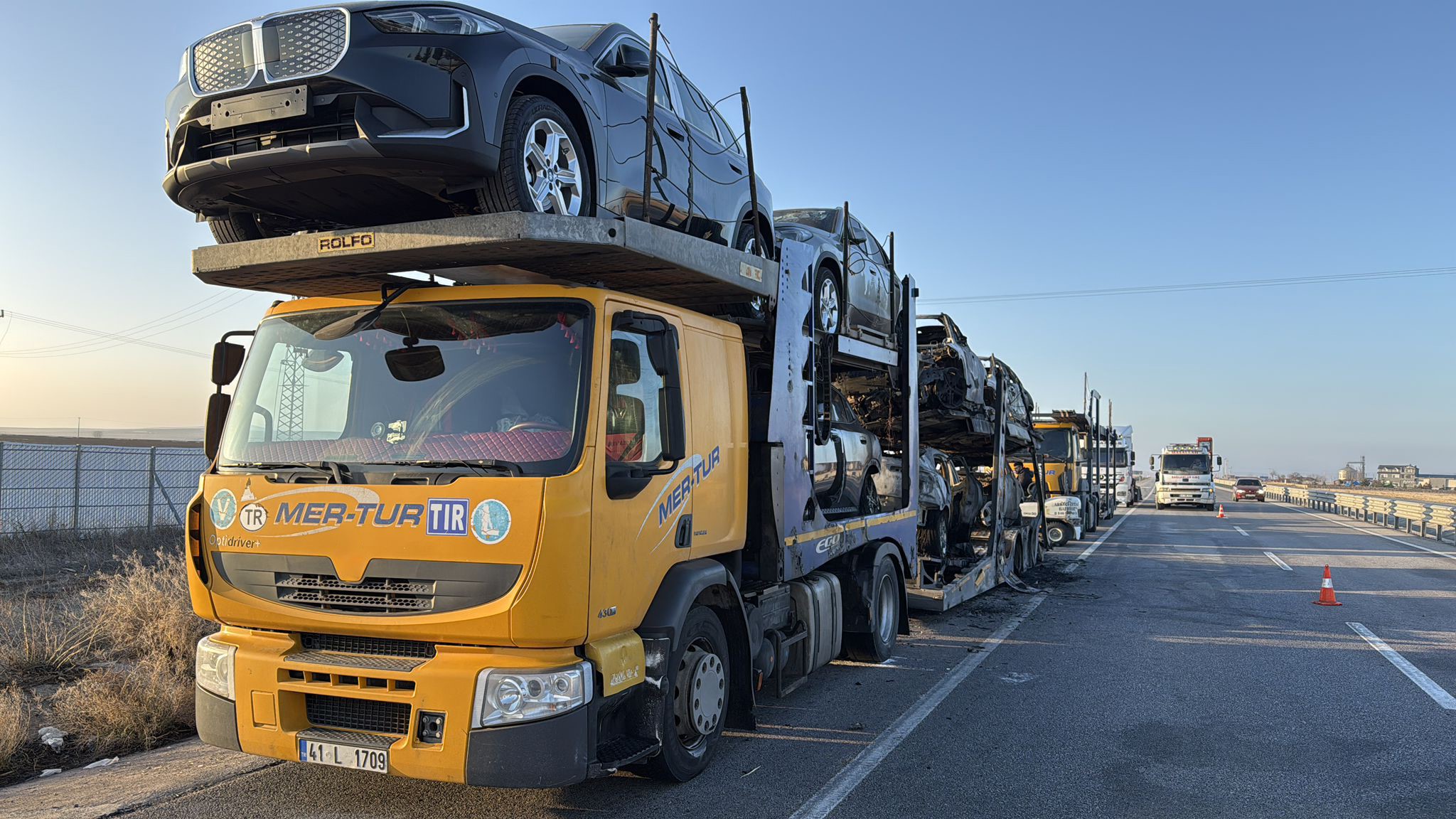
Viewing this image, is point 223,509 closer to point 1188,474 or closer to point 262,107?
point 262,107

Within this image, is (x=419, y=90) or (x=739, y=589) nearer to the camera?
(x=419, y=90)

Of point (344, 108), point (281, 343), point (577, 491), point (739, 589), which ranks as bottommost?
point (739, 589)

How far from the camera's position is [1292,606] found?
457 inches

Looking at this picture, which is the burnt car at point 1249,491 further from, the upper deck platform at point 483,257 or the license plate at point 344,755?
the license plate at point 344,755

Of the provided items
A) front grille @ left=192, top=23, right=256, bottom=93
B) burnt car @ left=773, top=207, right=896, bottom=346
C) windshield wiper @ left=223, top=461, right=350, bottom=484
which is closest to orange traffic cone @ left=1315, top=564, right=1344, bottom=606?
burnt car @ left=773, top=207, right=896, bottom=346

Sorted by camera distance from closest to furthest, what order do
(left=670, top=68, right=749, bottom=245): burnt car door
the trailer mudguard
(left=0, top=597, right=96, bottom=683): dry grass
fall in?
the trailer mudguard → (left=670, top=68, right=749, bottom=245): burnt car door → (left=0, top=597, right=96, bottom=683): dry grass

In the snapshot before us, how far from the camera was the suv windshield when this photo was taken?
930 centimetres

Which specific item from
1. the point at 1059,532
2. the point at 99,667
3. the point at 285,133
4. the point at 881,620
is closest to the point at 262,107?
the point at 285,133

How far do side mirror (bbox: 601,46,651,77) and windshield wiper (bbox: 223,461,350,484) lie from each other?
113 inches

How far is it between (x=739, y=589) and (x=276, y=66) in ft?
12.0

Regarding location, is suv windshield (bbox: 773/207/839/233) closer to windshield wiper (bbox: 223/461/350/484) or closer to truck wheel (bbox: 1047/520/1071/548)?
windshield wiper (bbox: 223/461/350/484)

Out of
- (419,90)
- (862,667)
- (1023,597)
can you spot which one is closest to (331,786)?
(419,90)

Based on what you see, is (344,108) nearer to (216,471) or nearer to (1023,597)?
(216,471)

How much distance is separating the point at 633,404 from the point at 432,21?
2079mm
